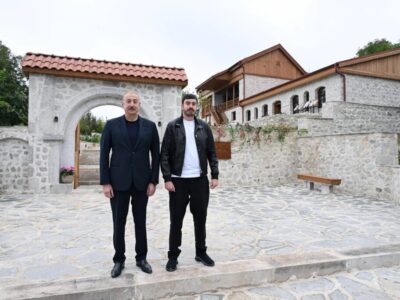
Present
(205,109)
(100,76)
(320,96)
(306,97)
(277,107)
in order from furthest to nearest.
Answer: (205,109)
(277,107)
(306,97)
(320,96)
(100,76)

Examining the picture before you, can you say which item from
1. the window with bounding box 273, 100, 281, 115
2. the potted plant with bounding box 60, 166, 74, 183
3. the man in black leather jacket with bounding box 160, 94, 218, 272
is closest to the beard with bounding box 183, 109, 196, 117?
the man in black leather jacket with bounding box 160, 94, 218, 272

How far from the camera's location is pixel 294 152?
416 inches

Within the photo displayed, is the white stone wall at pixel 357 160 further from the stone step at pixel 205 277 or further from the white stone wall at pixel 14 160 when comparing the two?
the white stone wall at pixel 14 160

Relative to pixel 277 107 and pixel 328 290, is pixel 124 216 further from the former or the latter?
pixel 277 107

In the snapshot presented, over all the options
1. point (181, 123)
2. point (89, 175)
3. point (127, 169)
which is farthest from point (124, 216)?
point (89, 175)

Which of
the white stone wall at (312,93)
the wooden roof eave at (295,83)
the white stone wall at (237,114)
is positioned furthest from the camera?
the white stone wall at (237,114)

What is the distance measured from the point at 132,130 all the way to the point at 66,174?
19.9 ft

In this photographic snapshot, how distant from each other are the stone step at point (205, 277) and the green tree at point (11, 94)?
13.0 m

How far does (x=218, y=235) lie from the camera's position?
4102 millimetres

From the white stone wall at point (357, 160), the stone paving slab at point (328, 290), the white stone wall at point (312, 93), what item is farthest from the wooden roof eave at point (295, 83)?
the stone paving slab at point (328, 290)

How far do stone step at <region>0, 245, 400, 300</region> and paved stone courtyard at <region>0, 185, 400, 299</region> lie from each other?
0.08 meters

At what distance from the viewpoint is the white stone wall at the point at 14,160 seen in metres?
7.44

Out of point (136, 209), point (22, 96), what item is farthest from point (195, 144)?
point (22, 96)

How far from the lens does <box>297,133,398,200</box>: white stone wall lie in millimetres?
7289
